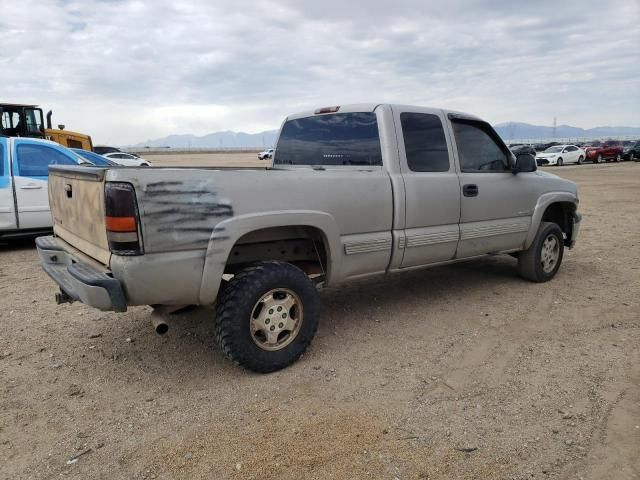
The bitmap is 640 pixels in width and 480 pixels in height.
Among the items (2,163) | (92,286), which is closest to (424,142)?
(92,286)

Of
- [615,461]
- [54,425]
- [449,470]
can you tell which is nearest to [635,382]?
[615,461]

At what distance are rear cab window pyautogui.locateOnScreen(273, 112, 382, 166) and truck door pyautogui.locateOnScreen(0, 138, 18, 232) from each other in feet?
15.4

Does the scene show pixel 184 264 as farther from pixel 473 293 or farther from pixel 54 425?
pixel 473 293

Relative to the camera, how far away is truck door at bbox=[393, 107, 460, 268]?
4.19 meters

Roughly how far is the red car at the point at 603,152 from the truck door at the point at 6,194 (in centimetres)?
3804

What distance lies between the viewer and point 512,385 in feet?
10.9

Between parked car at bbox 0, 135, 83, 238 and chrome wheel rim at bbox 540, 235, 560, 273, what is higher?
parked car at bbox 0, 135, 83, 238

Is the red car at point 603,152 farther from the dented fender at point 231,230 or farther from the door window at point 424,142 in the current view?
the dented fender at point 231,230

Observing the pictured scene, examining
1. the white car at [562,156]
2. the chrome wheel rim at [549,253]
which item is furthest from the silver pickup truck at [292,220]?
the white car at [562,156]

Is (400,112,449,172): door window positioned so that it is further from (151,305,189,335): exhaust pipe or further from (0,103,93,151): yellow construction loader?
(0,103,93,151): yellow construction loader

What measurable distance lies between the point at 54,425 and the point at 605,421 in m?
3.21

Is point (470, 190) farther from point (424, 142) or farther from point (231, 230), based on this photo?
point (231, 230)

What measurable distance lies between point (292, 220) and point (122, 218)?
1.12m

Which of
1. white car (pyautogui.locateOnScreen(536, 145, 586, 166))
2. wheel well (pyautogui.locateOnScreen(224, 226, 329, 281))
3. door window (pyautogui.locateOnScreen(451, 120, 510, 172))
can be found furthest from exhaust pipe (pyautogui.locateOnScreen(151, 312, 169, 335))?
white car (pyautogui.locateOnScreen(536, 145, 586, 166))
